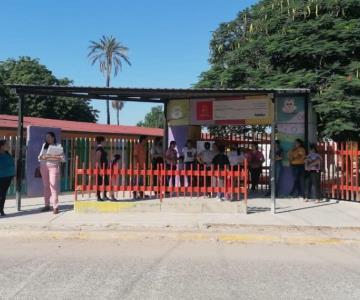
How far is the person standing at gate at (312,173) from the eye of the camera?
527 inches

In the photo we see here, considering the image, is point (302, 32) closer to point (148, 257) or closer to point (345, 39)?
point (345, 39)

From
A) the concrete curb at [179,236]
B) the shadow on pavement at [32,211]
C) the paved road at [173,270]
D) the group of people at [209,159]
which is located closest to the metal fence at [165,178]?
the group of people at [209,159]

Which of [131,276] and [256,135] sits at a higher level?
[256,135]

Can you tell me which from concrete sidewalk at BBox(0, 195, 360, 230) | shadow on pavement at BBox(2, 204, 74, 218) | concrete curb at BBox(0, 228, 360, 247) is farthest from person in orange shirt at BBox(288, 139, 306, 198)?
shadow on pavement at BBox(2, 204, 74, 218)

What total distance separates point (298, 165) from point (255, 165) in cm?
256

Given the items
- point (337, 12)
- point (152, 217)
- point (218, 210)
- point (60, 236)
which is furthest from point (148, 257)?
point (337, 12)

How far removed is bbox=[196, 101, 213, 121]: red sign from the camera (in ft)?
51.4

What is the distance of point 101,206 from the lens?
455 inches

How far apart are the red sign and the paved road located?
712cm

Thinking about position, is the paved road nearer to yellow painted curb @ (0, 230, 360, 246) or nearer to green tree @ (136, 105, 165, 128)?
yellow painted curb @ (0, 230, 360, 246)

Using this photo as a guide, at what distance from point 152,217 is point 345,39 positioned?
902 cm

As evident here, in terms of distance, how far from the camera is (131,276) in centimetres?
651

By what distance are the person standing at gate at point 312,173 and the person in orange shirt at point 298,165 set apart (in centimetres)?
29

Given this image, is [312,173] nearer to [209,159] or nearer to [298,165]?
[298,165]
